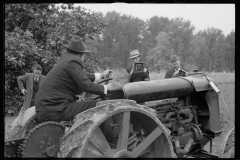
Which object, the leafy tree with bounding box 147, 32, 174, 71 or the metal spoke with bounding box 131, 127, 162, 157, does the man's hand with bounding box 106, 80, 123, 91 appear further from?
the leafy tree with bounding box 147, 32, 174, 71

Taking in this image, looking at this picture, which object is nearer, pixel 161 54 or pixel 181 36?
pixel 161 54

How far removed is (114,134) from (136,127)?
36 centimetres

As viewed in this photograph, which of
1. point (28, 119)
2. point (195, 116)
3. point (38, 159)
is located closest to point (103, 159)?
point (38, 159)

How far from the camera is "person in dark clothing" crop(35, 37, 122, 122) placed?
3.52m

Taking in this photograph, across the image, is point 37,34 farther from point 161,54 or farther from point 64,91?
point 161,54

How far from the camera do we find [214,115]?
4762 mm

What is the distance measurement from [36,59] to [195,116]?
7838 millimetres

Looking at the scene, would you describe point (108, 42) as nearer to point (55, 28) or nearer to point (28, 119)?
point (55, 28)

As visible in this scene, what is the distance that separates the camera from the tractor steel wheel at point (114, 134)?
117 inches

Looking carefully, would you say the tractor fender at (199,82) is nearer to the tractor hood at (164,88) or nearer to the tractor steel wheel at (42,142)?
the tractor hood at (164,88)

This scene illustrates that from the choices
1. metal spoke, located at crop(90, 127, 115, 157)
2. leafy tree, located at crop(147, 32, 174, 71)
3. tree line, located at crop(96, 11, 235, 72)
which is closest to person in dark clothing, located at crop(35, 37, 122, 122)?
metal spoke, located at crop(90, 127, 115, 157)

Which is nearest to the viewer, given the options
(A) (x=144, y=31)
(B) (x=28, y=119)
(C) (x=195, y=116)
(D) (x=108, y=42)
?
(B) (x=28, y=119)

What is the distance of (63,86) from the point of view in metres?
3.62

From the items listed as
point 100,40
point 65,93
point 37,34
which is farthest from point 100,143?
point 100,40
